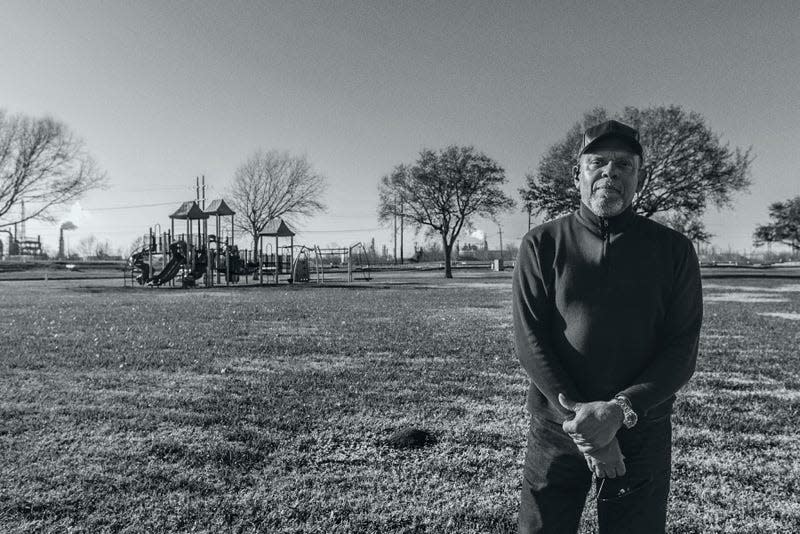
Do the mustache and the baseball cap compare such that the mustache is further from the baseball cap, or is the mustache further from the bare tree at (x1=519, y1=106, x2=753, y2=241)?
the bare tree at (x1=519, y1=106, x2=753, y2=241)

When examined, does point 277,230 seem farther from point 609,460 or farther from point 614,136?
point 609,460

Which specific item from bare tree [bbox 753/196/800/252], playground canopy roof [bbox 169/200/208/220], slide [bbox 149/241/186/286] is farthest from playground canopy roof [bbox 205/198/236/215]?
bare tree [bbox 753/196/800/252]

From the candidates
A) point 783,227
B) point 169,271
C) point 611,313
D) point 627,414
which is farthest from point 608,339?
point 783,227

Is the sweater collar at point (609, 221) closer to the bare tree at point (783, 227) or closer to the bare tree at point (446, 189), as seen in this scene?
the bare tree at point (446, 189)

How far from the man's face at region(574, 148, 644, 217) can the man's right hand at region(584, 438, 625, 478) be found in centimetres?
87

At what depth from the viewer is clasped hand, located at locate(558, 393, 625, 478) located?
6.44 feet

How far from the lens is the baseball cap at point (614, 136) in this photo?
2271 millimetres

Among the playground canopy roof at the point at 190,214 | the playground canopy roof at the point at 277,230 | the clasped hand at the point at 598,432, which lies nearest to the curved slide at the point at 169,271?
the playground canopy roof at the point at 190,214

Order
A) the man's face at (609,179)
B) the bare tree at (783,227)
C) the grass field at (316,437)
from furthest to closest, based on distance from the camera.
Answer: the bare tree at (783,227) < the grass field at (316,437) < the man's face at (609,179)

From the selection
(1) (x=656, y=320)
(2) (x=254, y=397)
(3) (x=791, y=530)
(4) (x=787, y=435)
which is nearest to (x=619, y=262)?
(1) (x=656, y=320)

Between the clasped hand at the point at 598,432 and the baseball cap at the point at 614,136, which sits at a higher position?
the baseball cap at the point at 614,136

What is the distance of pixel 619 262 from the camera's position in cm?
216

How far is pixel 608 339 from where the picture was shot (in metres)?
2.13

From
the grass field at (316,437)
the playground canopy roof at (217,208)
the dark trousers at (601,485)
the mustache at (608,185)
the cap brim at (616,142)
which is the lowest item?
the grass field at (316,437)
